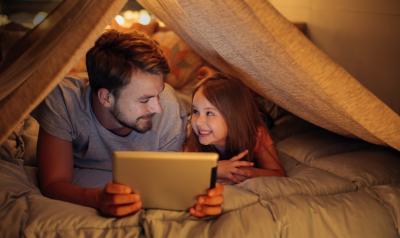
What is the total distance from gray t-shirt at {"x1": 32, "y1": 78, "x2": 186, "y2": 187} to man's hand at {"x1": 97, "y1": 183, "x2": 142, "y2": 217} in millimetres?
342

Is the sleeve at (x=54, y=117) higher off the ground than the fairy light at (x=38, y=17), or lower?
lower

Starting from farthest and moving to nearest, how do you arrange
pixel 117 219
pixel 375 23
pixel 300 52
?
pixel 375 23 → pixel 117 219 → pixel 300 52

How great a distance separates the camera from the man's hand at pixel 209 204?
3.77 feet

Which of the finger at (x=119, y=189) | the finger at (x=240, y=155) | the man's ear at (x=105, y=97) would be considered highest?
the man's ear at (x=105, y=97)

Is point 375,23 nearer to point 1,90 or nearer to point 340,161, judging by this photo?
point 340,161

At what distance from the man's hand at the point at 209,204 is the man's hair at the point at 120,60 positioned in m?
0.51

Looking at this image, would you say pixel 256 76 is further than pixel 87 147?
No

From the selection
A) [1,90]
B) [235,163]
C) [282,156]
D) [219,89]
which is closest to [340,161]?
[282,156]

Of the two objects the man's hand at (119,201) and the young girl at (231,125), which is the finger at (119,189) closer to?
the man's hand at (119,201)

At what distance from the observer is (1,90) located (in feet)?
3.65

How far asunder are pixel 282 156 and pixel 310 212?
58 centimetres

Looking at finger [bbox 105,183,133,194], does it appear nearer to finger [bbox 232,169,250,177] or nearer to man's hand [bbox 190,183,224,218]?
man's hand [bbox 190,183,224,218]

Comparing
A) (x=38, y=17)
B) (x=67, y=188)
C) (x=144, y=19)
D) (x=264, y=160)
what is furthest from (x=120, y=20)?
(x=67, y=188)

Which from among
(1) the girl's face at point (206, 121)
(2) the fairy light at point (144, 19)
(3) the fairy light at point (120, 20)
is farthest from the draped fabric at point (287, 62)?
(2) the fairy light at point (144, 19)
